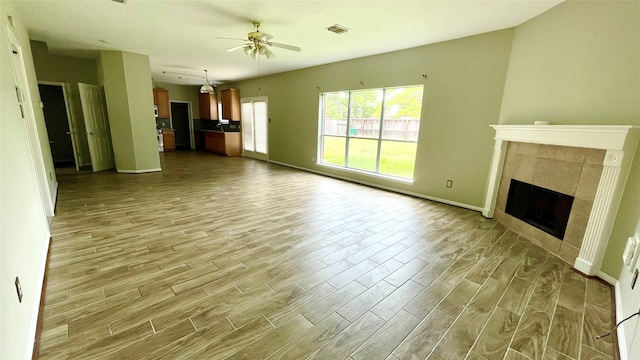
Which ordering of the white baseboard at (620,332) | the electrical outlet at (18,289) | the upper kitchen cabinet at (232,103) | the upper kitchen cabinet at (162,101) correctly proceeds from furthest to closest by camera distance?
the upper kitchen cabinet at (162,101) → the upper kitchen cabinet at (232,103) → the white baseboard at (620,332) → the electrical outlet at (18,289)

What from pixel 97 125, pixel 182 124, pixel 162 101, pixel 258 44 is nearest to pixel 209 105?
pixel 162 101

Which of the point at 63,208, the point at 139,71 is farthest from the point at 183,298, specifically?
the point at 139,71

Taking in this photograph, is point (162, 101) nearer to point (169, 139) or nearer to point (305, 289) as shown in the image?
point (169, 139)

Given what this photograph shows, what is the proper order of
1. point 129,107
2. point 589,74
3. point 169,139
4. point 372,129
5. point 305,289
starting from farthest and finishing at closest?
point 169,139
point 129,107
point 372,129
point 589,74
point 305,289

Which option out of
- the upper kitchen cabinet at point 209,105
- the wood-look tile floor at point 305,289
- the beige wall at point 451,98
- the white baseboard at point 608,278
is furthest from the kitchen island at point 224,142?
the white baseboard at point 608,278

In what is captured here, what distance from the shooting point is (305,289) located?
79.6 inches

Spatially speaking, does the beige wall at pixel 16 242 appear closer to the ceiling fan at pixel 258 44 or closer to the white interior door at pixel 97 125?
the ceiling fan at pixel 258 44

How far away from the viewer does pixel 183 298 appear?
1867mm

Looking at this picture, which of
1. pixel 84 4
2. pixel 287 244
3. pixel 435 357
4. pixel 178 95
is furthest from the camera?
pixel 178 95

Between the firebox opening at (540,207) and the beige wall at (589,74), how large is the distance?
0.43 meters

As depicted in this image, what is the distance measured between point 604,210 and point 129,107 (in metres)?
7.84

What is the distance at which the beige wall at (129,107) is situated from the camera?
5.39 meters

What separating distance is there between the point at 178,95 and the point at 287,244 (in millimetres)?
10488

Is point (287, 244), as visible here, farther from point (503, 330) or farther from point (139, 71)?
point (139, 71)
